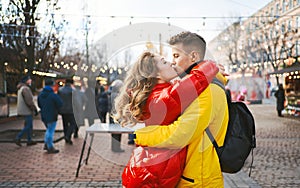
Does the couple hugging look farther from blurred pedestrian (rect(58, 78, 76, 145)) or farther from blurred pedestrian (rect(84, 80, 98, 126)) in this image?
blurred pedestrian (rect(58, 78, 76, 145))

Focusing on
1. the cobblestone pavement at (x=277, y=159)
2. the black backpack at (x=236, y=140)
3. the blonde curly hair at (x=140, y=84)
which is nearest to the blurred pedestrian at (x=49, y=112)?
the cobblestone pavement at (x=277, y=159)

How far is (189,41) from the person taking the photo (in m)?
1.89

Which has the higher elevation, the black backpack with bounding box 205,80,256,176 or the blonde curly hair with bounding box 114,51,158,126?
the blonde curly hair with bounding box 114,51,158,126

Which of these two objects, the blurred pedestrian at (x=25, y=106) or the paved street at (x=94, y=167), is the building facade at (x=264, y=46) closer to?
the paved street at (x=94, y=167)

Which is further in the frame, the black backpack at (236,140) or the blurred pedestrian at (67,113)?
the blurred pedestrian at (67,113)

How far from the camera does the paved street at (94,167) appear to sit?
5188 millimetres

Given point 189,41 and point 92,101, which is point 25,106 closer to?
point 92,101

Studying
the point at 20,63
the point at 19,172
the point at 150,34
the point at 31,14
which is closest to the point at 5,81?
the point at 20,63

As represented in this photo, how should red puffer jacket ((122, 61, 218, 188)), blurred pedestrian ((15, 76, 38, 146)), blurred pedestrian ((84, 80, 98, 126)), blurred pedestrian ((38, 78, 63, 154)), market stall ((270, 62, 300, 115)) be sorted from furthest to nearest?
market stall ((270, 62, 300, 115)), blurred pedestrian ((15, 76, 38, 146)), blurred pedestrian ((38, 78, 63, 154)), blurred pedestrian ((84, 80, 98, 126)), red puffer jacket ((122, 61, 218, 188))

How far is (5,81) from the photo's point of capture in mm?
16719

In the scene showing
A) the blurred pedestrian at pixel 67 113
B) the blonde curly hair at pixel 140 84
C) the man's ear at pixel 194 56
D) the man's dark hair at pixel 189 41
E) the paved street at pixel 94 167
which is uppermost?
the man's dark hair at pixel 189 41

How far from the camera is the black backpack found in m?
1.89

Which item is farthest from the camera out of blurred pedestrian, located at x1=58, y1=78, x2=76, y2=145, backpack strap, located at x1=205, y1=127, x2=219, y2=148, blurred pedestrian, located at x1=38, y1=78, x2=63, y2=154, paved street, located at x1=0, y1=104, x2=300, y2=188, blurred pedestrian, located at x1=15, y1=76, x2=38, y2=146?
blurred pedestrian, located at x1=58, y1=78, x2=76, y2=145

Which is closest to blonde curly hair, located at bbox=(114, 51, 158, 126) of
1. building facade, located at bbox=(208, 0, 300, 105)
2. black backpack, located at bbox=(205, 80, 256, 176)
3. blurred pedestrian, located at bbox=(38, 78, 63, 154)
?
black backpack, located at bbox=(205, 80, 256, 176)
